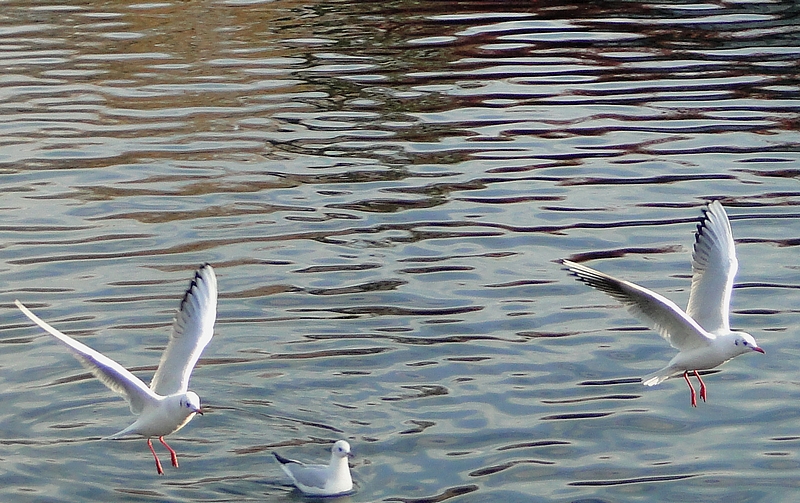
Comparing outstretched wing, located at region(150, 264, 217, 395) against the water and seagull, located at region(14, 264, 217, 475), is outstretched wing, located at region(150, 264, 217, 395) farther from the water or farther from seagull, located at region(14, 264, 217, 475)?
the water

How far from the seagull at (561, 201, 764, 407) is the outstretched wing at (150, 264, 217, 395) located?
2279mm

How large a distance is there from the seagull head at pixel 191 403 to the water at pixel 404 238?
0.71 meters

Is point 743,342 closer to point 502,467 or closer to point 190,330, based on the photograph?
point 502,467

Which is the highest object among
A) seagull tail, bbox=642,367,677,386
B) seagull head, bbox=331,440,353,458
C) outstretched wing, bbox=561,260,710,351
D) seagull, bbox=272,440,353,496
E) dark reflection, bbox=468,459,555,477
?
outstretched wing, bbox=561,260,710,351

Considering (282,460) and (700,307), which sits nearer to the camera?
(282,460)

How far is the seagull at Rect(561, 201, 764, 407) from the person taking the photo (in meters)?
8.91

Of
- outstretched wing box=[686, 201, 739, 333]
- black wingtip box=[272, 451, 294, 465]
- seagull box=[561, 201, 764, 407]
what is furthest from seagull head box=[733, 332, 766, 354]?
black wingtip box=[272, 451, 294, 465]

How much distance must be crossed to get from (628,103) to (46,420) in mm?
10543

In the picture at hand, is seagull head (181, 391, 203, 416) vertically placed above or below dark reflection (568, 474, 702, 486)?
above

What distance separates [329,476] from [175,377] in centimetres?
119

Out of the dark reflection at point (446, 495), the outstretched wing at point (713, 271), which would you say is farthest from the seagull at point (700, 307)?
the dark reflection at point (446, 495)

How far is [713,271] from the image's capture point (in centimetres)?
954

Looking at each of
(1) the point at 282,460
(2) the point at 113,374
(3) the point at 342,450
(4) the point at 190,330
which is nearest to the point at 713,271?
(3) the point at 342,450

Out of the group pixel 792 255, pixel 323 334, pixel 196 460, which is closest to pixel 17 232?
pixel 323 334
